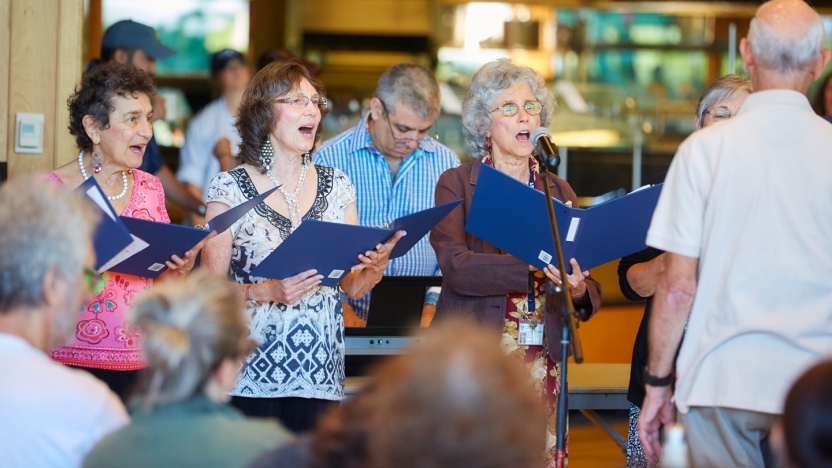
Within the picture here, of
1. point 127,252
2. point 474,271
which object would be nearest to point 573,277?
point 474,271

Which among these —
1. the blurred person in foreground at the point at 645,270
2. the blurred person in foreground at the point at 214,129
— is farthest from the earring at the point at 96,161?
the blurred person in foreground at the point at 214,129

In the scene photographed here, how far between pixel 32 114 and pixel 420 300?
1.67 meters

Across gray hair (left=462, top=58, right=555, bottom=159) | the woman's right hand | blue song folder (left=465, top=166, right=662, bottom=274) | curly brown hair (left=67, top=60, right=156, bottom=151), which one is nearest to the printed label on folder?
blue song folder (left=465, top=166, right=662, bottom=274)

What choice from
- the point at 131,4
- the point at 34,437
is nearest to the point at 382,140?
the point at 34,437

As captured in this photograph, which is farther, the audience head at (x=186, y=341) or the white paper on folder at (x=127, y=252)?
the white paper on folder at (x=127, y=252)

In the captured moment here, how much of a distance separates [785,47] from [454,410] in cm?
140

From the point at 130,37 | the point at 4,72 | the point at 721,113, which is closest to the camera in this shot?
the point at 721,113

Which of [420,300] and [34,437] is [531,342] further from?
[34,437]

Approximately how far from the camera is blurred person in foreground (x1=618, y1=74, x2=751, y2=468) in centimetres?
302

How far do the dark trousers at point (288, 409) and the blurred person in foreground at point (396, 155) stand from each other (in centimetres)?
133

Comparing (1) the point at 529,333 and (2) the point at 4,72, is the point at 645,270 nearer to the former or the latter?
(1) the point at 529,333

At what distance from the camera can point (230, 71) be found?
565cm

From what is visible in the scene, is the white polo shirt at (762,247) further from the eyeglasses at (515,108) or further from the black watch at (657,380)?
the eyeglasses at (515,108)

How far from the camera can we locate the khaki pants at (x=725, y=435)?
2191mm
